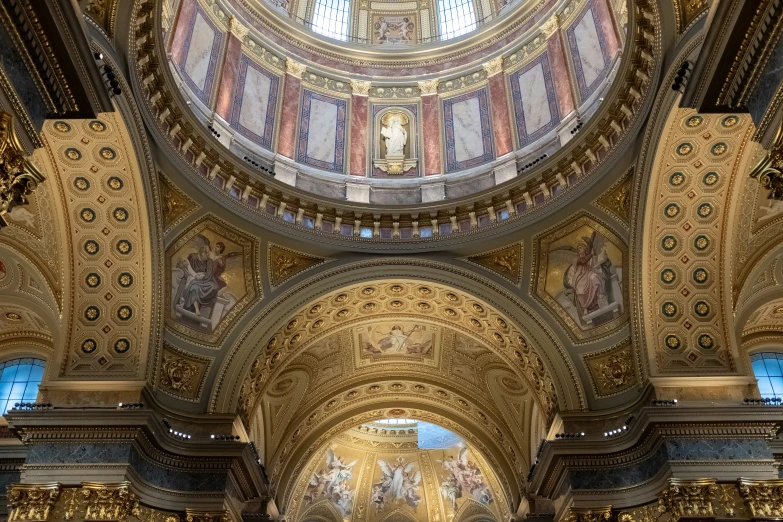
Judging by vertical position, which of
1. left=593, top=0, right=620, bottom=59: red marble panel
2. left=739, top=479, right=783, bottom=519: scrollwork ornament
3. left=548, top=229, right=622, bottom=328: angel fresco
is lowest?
left=739, top=479, right=783, bottom=519: scrollwork ornament

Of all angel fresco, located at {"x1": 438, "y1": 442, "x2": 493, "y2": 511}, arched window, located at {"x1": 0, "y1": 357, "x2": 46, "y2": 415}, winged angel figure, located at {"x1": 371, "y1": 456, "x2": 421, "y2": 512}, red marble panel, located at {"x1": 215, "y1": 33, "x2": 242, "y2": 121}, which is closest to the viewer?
arched window, located at {"x1": 0, "y1": 357, "x2": 46, "y2": 415}

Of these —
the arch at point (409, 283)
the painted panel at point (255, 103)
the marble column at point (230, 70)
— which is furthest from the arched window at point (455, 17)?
the arch at point (409, 283)

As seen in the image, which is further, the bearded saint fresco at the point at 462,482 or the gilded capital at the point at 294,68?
the bearded saint fresco at the point at 462,482

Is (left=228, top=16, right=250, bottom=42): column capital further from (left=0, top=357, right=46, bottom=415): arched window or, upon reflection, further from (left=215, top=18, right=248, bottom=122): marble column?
(left=0, top=357, right=46, bottom=415): arched window

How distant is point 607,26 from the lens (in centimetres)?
1603

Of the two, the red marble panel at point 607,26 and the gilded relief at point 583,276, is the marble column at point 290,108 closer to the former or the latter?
the gilded relief at point 583,276

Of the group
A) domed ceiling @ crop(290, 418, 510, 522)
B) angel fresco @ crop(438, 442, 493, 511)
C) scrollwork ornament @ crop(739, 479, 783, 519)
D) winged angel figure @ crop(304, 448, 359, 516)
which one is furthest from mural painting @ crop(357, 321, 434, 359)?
winged angel figure @ crop(304, 448, 359, 516)

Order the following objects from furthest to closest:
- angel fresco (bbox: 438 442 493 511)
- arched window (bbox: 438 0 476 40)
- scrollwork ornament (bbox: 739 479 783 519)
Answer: angel fresco (bbox: 438 442 493 511) → arched window (bbox: 438 0 476 40) → scrollwork ornament (bbox: 739 479 783 519)

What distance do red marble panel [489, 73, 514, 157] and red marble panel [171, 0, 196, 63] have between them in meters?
7.92

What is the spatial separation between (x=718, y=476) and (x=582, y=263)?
17.3ft

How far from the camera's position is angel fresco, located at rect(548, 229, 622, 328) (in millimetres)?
15609

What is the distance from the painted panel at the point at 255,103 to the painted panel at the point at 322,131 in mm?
869

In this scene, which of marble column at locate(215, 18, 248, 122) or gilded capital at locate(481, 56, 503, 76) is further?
gilded capital at locate(481, 56, 503, 76)

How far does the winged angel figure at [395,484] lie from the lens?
102 ft
